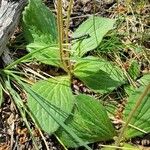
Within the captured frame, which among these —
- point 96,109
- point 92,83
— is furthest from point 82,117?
point 92,83

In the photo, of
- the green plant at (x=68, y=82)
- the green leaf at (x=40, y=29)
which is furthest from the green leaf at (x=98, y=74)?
the green leaf at (x=40, y=29)

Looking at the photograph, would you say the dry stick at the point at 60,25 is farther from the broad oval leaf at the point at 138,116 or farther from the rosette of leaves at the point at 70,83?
the broad oval leaf at the point at 138,116

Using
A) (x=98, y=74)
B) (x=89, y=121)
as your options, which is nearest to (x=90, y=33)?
(x=98, y=74)

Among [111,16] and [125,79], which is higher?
[111,16]

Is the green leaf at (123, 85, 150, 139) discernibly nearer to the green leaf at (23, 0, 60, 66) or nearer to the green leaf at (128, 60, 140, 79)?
the green leaf at (128, 60, 140, 79)

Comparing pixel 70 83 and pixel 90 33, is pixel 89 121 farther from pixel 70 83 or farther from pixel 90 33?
pixel 90 33

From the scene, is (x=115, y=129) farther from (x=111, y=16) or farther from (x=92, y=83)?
(x=111, y=16)
